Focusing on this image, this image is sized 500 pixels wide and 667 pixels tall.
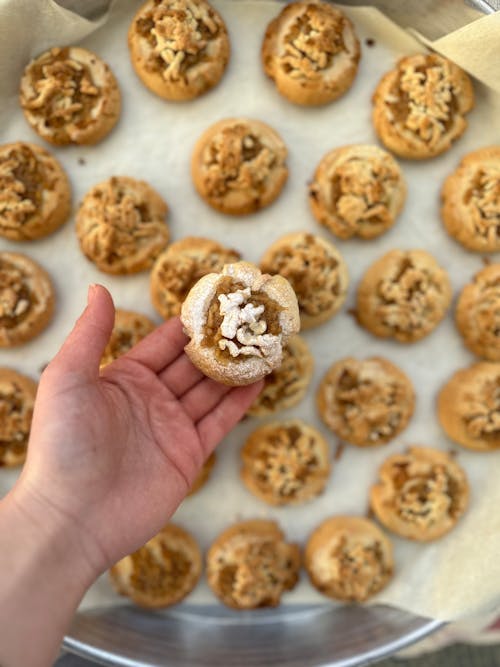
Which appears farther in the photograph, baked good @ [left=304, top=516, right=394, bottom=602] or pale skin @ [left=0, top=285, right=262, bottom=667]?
baked good @ [left=304, top=516, right=394, bottom=602]

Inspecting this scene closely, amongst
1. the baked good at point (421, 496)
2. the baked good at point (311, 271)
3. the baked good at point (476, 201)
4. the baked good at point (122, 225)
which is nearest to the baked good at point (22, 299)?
the baked good at point (122, 225)

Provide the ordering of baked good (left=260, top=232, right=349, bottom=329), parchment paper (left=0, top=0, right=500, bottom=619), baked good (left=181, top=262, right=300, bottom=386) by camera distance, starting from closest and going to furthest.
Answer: baked good (left=181, top=262, right=300, bottom=386), baked good (left=260, top=232, right=349, bottom=329), parchment paper (left=0, top=0, right=500, bottom=619)

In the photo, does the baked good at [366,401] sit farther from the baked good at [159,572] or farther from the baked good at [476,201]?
the baked good at [159,572]

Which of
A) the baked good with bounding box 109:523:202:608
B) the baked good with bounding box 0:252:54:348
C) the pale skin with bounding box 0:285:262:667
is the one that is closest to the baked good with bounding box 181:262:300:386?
the pale skin with bounding box 0:285:262:667

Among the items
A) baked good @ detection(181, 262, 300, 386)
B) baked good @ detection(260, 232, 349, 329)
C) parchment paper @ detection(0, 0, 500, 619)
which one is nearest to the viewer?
baked good @ detection(181, 262, 300, 386)

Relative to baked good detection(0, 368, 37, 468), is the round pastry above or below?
above

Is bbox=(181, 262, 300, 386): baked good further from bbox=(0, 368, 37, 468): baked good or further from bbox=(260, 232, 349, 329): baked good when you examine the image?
bbox=(0, 368, 37, 468): baked good

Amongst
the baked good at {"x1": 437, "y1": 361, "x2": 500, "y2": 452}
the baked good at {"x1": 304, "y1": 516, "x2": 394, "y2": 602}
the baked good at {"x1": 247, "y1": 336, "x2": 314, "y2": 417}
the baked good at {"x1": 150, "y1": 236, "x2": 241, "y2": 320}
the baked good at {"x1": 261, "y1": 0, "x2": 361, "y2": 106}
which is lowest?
the baked good at {"x1": 304, "y1": 516, "x2": 394, "y2": 602}

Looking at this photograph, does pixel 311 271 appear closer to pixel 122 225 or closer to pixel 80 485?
pixel 122 225
